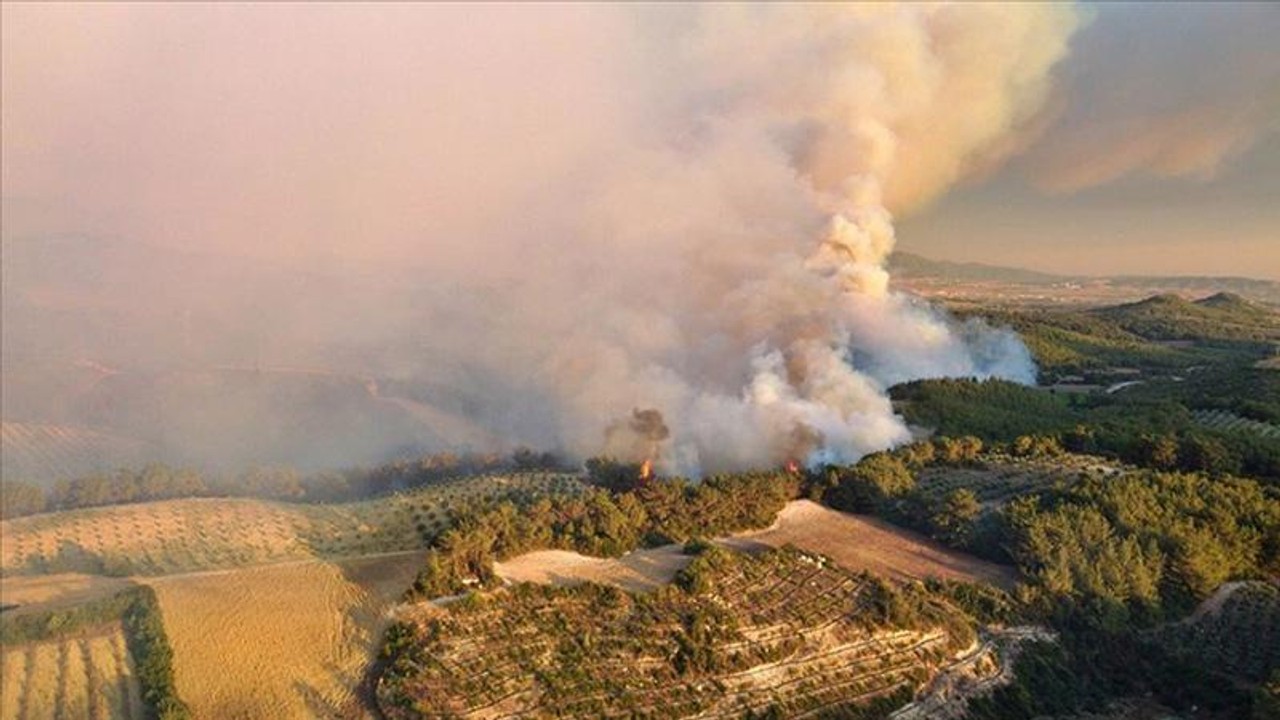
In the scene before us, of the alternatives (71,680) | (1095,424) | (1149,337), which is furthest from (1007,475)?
(1149,337)

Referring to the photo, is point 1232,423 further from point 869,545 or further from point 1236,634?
point 869,545

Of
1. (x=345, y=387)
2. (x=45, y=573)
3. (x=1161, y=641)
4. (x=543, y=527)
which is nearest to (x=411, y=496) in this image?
(x=543, y=527)

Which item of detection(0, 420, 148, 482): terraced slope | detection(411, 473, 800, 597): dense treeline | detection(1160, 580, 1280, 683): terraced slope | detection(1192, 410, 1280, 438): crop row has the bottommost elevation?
detection(0, 420, 148, 482): terraced slope

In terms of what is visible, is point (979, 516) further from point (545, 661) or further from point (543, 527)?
point (545, 661)

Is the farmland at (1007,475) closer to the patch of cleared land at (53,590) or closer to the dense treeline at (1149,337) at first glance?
the patch of cleared land at (53,590)

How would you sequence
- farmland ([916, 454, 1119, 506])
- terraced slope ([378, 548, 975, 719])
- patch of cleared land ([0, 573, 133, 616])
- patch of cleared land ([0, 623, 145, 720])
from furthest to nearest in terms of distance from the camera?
farmland ([916, 454, 1119, 506]) → patch of cleared land ([0, 573, 133, 616]) → terraced slope ([378, 548, 975, 719]) → patch of cleared land ([0, 623, 145, 720])

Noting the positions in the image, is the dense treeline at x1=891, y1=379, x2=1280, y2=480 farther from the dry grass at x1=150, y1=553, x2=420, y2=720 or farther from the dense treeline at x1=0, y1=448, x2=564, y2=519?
the dry grass at x1=150, y1=553, x2=420, y2=720

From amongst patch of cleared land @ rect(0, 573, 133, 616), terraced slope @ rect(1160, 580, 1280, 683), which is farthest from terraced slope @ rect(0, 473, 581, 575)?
terraced slope @ rect(1160, 580, 1280, 683)
